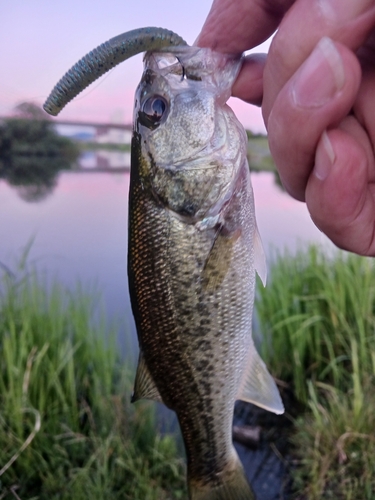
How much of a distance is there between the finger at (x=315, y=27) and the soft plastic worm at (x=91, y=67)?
36 centimetres

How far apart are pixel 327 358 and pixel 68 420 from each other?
2187 millimetres

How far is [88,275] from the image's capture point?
8.80 m

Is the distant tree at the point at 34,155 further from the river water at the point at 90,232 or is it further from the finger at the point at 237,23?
the finger at the point at 237,23

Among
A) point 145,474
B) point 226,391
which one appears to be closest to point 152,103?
point 226,391

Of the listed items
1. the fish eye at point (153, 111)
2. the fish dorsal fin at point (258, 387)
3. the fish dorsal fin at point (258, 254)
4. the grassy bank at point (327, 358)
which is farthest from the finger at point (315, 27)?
the grassy bank at point (327, 358)

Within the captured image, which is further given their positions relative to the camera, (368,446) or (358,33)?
(368,446)

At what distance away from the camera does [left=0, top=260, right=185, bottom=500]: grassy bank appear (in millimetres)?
2926

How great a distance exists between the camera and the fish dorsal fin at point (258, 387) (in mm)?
1633

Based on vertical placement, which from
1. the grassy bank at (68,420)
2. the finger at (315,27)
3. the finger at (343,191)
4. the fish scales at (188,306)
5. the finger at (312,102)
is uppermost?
the finger at (315,27)

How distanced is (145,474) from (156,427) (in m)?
0.85

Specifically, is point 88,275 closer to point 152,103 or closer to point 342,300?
point 342,300

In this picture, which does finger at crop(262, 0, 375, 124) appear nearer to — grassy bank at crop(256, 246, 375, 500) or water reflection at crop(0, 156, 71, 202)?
grassy bank at crop(256, 246, 375, 500)

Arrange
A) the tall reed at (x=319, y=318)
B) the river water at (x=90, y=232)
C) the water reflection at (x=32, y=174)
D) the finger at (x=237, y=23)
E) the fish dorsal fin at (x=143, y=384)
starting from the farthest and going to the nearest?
the water reflection at (x=32, y=174) → the river water at (x=90, y=232) → the tall reed at (x=319, y=318) → the fish dorsal fin at (x=143, y=384) → the finger at (x=237, y=23)

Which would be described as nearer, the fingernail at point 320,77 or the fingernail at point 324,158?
the fingernail at point 320,77
